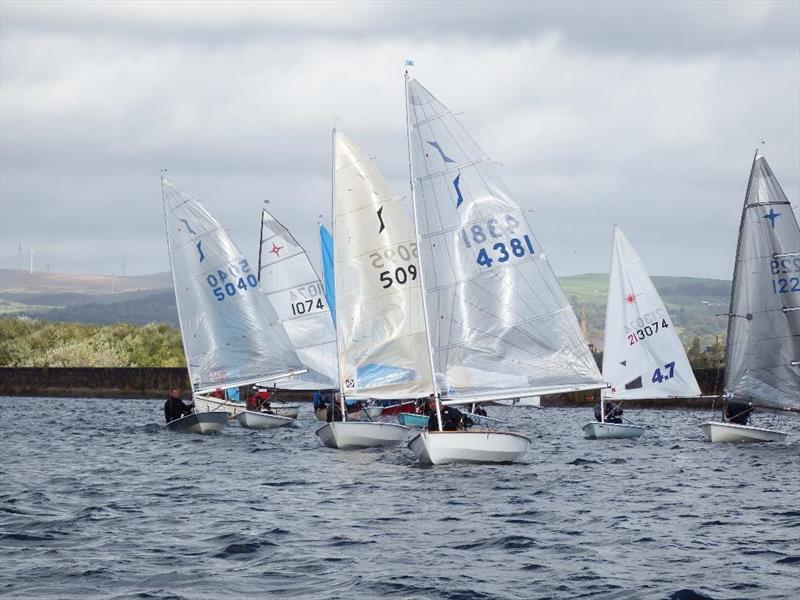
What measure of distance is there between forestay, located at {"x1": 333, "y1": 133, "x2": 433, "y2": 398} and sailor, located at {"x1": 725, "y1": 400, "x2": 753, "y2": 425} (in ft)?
38.4

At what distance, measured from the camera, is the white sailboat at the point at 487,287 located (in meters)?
30.7

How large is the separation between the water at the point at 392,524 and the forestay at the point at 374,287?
212 cm

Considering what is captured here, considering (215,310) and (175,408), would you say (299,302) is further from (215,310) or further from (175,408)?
(175,408)

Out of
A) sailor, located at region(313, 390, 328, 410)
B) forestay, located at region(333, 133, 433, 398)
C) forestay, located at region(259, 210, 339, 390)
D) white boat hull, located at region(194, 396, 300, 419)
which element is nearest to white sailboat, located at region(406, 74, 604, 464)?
forestay, located at region(333, 133, 433, 398)

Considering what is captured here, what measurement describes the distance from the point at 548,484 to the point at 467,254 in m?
5.49

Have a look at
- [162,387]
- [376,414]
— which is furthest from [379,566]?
[162,387]

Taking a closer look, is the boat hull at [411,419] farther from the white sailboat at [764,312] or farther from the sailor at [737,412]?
the white sailboat at [764,312]

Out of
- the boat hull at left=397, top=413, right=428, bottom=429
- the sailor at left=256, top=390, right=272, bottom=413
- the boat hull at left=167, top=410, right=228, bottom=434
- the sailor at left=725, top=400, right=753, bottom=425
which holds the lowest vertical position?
the sailor at left=725, top=400, right=753, bottom=425

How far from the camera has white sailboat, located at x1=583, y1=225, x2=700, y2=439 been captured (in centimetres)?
4650

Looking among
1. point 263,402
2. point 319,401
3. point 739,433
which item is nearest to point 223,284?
point 263,402

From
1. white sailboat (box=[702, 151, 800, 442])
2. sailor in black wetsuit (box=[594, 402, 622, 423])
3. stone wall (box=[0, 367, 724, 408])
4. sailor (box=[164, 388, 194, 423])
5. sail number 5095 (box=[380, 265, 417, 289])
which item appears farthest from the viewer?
stone wall (box=[0, 367, 724, 408])

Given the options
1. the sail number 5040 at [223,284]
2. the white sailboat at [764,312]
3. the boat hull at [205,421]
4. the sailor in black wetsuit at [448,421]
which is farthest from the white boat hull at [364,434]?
the sail number 5040 at [223,284]

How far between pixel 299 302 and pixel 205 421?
11.3 meters

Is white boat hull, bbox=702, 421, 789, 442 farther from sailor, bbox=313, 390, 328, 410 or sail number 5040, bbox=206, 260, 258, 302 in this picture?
sailor, bbox=313, 390, 328, 410
